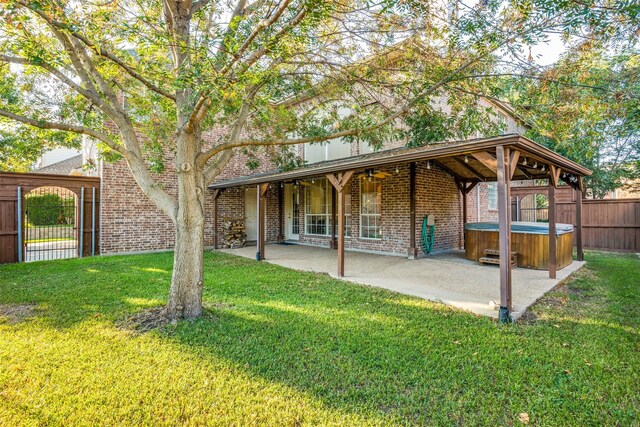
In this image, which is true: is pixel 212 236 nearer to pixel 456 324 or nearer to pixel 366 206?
pixel 366 206

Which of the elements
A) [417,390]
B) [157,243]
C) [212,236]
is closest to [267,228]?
[212,236]

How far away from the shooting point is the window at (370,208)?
32.8 ft

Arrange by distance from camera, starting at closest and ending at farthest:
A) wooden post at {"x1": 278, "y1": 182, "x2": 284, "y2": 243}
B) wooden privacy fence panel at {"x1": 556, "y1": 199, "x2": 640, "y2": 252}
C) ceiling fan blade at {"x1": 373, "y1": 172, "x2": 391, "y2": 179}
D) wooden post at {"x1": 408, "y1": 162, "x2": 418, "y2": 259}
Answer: wooden post at {"x1": 408, "y1": 162, "x2": 418, "y2": 259} → ceiling fan blade at {"x1": 373, "y1": 172, "x2": 391, "y2": 179} → wooden privacy fence panel at {"x1": 556, "y1": 199, "x2": 640, "y2": 252} → wooden post at {"x1": 278, "y1": 182, "x2": 284, "y2": 243}

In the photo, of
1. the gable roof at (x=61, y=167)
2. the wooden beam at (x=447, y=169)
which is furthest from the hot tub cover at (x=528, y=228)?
the gable roof at (x=61, y=167)

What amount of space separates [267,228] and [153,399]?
1106 centimetres

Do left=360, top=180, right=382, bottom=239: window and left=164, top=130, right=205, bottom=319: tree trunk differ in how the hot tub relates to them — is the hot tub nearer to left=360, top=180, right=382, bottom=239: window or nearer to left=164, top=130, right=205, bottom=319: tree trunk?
left=360, top=180, right=382, bottom=239: window

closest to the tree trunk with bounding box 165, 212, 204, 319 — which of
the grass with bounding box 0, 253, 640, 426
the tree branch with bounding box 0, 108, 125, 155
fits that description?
the grass with bounding box 0, 253, 640, 426

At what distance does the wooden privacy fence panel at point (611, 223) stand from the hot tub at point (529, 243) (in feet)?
13.8

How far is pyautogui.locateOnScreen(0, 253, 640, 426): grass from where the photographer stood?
235 centimetres

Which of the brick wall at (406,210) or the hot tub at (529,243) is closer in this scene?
the hot tub at (529,243)

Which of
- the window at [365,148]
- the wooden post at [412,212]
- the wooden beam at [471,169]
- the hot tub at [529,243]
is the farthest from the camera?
the window at [365,148]

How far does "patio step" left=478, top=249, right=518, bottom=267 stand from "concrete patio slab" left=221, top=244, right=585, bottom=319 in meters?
0.14

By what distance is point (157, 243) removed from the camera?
1077 cm

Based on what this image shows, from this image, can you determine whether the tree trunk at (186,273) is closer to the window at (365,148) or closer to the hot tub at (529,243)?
the hot tub at (529,243)
